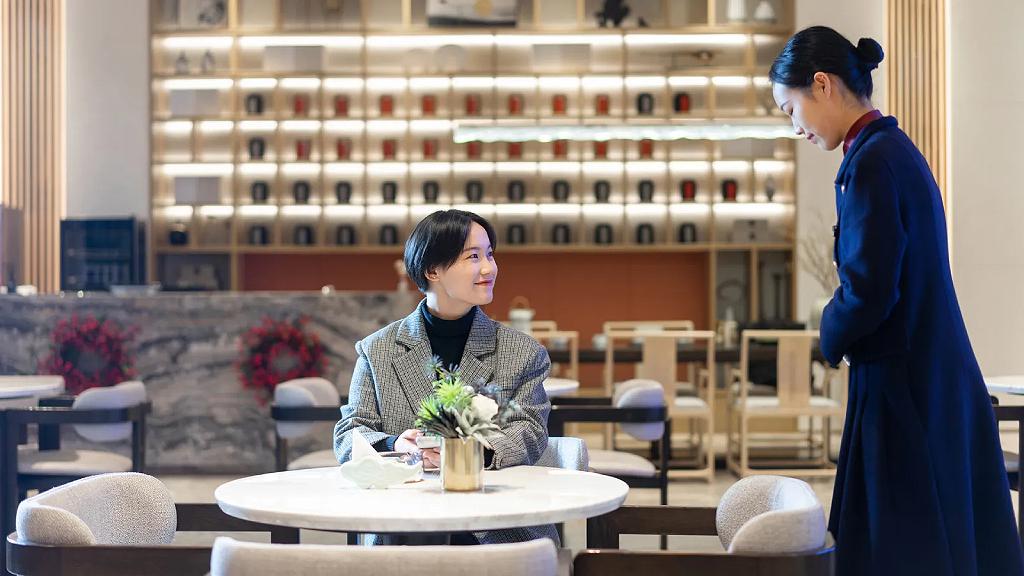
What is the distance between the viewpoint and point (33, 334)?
6.28 m

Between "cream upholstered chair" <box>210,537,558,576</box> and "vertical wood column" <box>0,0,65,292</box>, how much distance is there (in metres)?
8.24

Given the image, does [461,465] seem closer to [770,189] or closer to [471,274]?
[471,274]

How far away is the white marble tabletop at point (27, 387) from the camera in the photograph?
13.4 ft

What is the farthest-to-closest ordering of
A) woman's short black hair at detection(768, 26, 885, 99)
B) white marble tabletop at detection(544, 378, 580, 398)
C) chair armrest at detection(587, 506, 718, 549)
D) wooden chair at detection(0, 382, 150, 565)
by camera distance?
white marble tabletop at detection(544, 378, 580, 398), wooden chair at detection(0, 382, 150, 565), chair armrest at detection(587, 506, 718, 549), woman's short black hair at detection(768, 26, 885, 99)

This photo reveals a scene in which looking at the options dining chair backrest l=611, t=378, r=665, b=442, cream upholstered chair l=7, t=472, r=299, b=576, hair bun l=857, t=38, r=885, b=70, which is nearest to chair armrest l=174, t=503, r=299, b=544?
cream upholstered chair l=7, t=472, r=299, b=576

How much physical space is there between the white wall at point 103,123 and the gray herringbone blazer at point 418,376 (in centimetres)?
701

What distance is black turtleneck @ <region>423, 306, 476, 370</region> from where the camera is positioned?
7.92 ft

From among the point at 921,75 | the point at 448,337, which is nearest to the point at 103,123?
the point at 921,75

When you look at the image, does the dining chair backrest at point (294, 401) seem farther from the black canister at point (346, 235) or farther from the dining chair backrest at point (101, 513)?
the black canister at point (346, 235)

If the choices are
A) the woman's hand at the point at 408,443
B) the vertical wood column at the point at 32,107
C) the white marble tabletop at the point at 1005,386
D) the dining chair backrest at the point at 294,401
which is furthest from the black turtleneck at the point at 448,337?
the vertical wood column at the point at 32,107

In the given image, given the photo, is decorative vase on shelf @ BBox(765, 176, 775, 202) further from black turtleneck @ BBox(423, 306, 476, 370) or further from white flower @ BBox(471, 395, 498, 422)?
white flower @ BBox(471, 395, 498, 422)

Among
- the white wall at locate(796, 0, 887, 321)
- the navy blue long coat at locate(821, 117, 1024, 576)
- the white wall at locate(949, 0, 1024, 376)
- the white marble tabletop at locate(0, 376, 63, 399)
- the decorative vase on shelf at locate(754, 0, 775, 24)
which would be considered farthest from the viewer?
the decorative vase on shelf at locate(754, 0, 775, 24)

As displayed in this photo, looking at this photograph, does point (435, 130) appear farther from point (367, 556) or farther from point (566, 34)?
point (367, 556)

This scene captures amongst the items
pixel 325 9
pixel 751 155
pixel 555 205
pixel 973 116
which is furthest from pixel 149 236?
pixel 973 116
